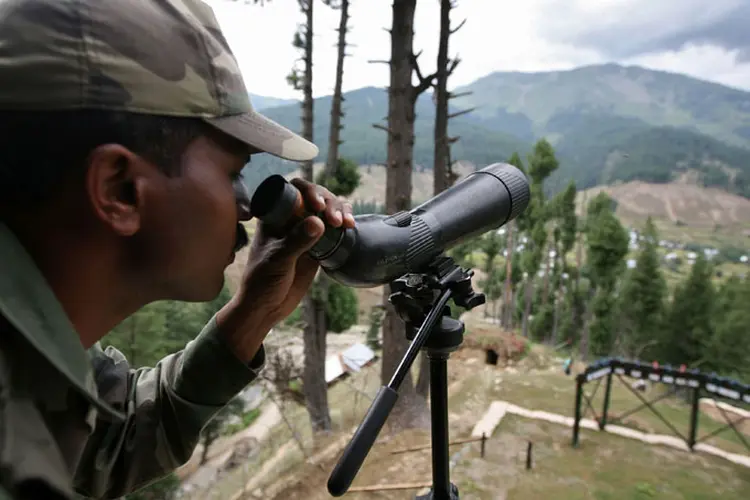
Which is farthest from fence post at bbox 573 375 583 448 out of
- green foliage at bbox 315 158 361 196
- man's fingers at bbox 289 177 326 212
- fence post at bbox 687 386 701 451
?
man's fingers at bbox 289 177 326 212

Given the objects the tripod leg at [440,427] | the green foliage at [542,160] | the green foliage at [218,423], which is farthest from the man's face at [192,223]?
the green foliage at [542,160]

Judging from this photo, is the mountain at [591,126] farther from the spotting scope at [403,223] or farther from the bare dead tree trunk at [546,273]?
the bare dead tree trunk at [546,273]

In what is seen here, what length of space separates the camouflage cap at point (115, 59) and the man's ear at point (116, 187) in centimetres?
7

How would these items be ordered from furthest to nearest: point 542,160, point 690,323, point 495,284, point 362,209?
point 495,284 < point 690,323 < point 542,160 < point 362,209

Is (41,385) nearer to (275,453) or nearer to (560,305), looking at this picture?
(275,453)

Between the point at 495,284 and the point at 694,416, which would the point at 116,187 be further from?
the point at 495,284

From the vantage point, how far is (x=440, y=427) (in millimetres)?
1328

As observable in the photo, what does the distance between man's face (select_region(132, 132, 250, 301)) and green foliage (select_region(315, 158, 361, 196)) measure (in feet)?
21.7

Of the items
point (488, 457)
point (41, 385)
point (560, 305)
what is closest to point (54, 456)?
point (41, 385)

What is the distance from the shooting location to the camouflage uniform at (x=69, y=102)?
0.54m

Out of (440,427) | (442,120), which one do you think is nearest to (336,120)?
(442,120)

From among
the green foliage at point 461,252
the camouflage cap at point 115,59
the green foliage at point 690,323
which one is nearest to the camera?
the camouflage cap at point 115,59

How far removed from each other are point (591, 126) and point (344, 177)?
64.7m

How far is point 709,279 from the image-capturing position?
2044cm
